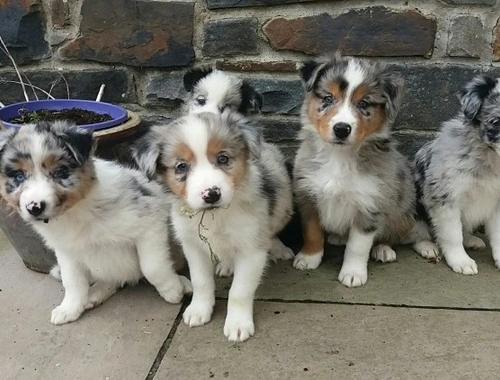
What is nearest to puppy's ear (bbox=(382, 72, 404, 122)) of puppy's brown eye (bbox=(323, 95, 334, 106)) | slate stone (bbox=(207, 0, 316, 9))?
puppy's brown eye (bbox=(323, 95, 334, 106))

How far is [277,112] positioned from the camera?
471cm

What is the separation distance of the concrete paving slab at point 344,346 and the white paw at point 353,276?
0.84 ft

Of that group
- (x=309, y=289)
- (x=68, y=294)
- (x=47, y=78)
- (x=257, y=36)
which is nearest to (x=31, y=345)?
(x=68, y=294)

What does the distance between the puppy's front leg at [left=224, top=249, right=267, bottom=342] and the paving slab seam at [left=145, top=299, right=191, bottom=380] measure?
1.04 ft

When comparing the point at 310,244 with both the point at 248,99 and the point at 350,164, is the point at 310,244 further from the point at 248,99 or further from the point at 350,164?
the point at 248,99

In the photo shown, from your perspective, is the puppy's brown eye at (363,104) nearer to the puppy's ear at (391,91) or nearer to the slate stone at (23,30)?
the puppy's ear at (391,91)

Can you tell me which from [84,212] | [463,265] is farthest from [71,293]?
[463,265]

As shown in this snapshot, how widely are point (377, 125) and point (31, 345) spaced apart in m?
2.43

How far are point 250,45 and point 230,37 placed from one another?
6.6 inches

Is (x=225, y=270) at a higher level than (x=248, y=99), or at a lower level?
lower

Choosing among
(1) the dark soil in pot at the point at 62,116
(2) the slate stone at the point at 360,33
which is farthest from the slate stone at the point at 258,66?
(1) the dark soil in pot at the point at 62,116

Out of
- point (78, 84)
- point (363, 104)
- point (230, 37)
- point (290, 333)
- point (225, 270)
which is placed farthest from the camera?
point (78, 84)

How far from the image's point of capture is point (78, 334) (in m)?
3.37

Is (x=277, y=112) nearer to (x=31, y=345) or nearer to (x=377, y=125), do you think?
(x=377, y=125)
